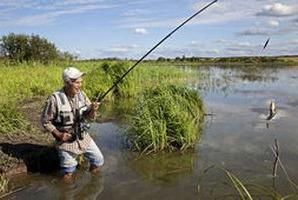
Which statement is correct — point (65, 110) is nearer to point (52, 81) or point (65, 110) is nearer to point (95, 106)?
point (95, 106)

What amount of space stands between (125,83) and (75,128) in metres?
12.3

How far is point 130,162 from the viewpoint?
26.8 ft

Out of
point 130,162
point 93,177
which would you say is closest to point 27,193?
point 93,177

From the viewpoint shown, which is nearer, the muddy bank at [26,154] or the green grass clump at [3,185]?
the green grass clump at [3,185]

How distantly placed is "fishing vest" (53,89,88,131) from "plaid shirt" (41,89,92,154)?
0.15 ft

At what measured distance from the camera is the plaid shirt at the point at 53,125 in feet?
21.5

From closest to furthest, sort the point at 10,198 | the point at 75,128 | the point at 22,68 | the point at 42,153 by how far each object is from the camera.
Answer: the point at 10,198 < the point at 75,128 < the point at 42,153 < the point at 22,68

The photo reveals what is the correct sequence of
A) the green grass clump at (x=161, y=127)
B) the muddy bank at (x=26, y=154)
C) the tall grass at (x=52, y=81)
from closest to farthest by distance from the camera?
the muddy bank at (x=26, y=154), the green grass clump at (x=161, y=127), the tall grass at (x=52, y=81)

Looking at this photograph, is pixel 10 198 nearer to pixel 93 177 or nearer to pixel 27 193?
pixel 27 193

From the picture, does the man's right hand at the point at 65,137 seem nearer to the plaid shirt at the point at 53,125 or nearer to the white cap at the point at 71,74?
the plaid shirt at the point at 53,125

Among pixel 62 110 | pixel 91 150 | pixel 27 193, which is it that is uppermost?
pixel 62 110

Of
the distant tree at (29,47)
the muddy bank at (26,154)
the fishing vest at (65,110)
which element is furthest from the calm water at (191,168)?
the distant tree at (29,47)

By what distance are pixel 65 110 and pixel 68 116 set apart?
0.11 metres

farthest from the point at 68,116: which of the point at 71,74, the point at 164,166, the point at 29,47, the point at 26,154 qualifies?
the point at 29,47
